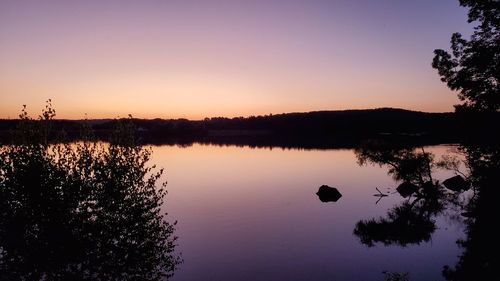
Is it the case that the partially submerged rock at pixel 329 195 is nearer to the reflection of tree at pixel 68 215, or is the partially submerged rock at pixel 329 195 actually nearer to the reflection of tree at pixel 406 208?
the reflection of tree at pixel 406 208

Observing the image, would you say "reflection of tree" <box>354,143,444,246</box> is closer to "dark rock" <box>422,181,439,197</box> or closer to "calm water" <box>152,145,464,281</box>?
"dark rock" <box>422,181,439,197</box>

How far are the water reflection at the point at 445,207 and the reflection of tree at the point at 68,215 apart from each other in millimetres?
24944

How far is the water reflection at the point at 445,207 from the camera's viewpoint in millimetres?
30594

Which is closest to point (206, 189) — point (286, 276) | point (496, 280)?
point (286, 276)

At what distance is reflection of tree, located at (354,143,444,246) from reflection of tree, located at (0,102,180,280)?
34784 millimetres

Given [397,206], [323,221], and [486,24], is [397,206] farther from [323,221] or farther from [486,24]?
[486,24]

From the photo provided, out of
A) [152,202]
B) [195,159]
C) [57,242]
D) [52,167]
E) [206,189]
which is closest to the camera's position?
[57,242]

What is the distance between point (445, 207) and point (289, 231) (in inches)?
1231

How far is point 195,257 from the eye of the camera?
4681 cm

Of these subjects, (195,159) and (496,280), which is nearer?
(496,280)

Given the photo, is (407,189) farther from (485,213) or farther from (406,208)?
(485,213)

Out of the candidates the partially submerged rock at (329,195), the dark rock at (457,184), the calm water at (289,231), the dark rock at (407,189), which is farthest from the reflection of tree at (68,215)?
the dark rock at (457,184)

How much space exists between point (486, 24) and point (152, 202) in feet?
89.3

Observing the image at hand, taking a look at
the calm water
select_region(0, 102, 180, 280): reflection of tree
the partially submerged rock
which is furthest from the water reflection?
select_region(0, 102, 180, 280): reflection of tree
